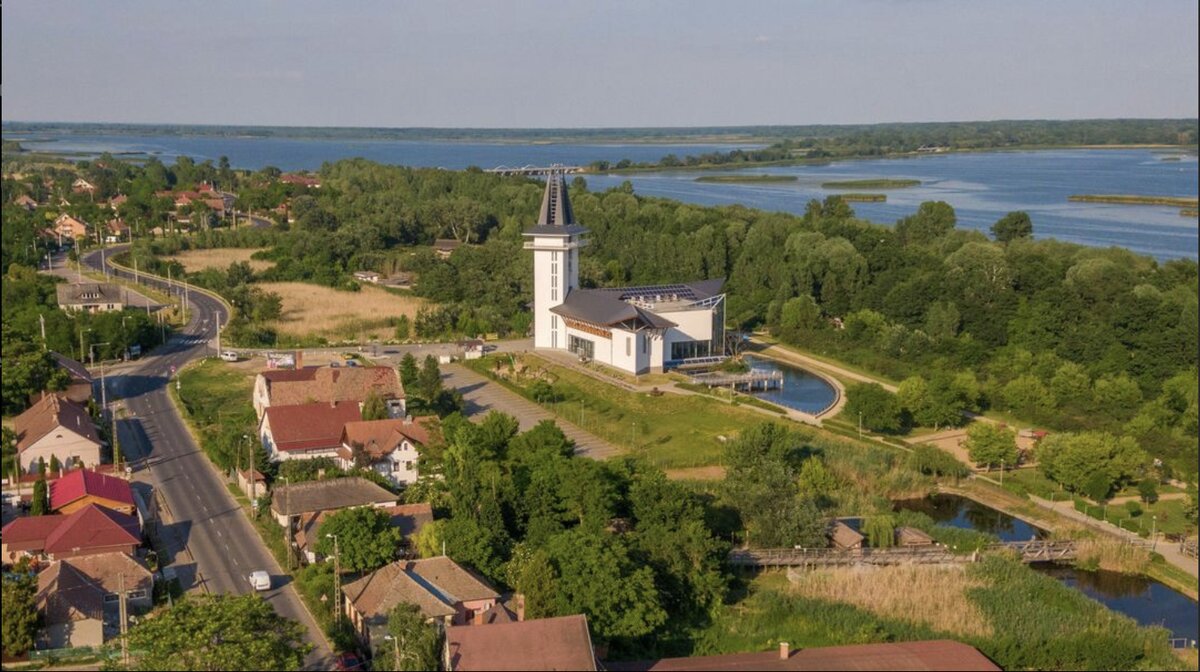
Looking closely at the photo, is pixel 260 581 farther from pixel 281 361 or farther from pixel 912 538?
pixel 281 361

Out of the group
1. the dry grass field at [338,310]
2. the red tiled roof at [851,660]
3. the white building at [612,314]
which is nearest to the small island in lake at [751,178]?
the dry grass field at [338,310]

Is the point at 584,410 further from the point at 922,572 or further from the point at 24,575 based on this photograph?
the point at 24,575

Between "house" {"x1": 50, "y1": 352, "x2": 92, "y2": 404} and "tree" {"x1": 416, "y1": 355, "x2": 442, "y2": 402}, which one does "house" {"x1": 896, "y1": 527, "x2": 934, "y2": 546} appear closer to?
"tree" {"x1": 416, "y1": 355, "x2": 442, "y2": 402}

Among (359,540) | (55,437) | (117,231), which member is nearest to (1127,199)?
(117,231)

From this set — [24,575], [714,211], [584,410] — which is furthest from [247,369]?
[714,211]

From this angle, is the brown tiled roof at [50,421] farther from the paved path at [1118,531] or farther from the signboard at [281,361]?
the paved path at [1118,531]

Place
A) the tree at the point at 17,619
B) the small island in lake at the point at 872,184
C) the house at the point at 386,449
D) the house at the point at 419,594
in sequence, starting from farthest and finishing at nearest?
the small island in lake at the point at 872,184 < the house at the point at 386,449 < the house at the point at 419,594 < the tree at the point at 17,619
